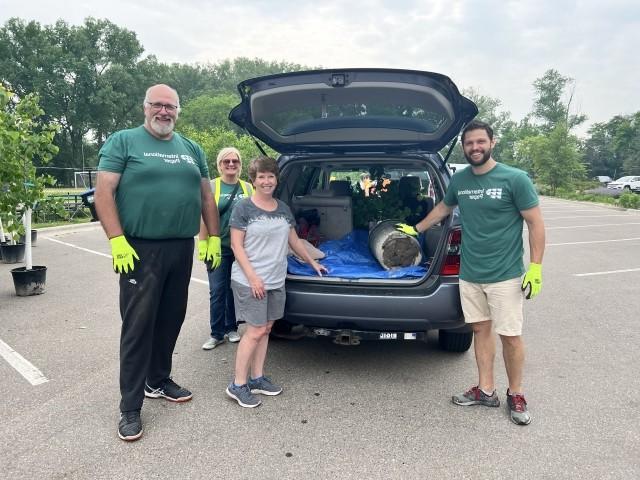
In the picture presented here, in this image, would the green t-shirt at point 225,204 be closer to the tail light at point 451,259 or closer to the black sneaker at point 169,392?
the black sneaker at point 169,392

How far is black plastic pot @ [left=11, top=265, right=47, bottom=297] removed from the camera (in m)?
5.41

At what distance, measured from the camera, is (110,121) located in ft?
141

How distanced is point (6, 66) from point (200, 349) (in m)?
45.8

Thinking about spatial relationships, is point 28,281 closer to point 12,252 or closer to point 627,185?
point 12,252

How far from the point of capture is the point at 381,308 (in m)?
2.98

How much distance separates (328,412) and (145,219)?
1.58 metres

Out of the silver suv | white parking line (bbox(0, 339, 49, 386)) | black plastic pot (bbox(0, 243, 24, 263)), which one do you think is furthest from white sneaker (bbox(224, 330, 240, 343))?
black plastic pot (bbox(0, 243, 24, 263))

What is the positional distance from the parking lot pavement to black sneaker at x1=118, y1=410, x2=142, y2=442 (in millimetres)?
45

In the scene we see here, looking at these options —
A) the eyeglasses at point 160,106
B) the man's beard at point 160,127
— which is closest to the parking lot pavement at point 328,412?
the man's beard at point 160,127

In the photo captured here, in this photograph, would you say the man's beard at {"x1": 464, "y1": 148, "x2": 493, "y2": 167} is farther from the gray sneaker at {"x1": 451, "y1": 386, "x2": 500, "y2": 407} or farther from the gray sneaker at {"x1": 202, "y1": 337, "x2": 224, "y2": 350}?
the gray sneaker at {"x1": 202, "y1": 337, "x2": 224, "y2": 350}

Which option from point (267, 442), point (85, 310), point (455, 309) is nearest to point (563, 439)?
point (455, 309)

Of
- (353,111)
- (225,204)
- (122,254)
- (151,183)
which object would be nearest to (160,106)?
(151,183)

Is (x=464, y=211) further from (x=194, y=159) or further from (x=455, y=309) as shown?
(x=194, y=159)

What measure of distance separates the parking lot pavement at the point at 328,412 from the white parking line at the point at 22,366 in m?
0.04
